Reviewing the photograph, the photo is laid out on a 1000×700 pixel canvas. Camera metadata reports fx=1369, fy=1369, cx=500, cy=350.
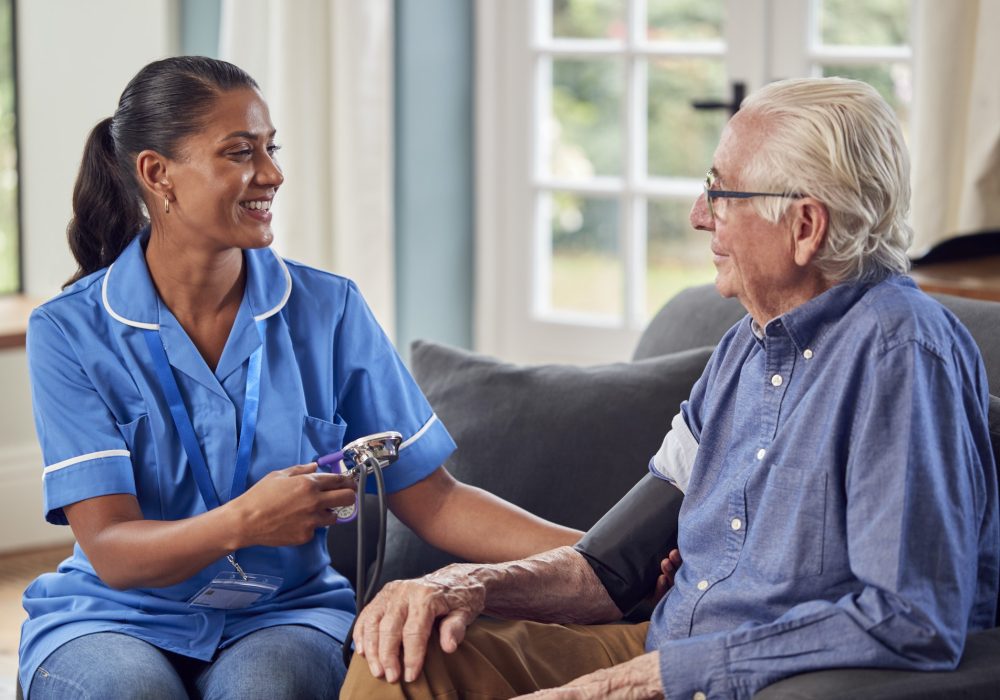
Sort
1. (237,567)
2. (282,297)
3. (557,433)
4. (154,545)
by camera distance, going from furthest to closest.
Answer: (557,433) < (282,297) < (237,567) < (154,545)

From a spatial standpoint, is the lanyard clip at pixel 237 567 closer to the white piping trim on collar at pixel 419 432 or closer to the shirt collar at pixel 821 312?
the white piping trim on collar at pixel 419 432

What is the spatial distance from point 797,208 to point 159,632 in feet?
3.30

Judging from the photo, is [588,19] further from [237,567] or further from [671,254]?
[237,567]

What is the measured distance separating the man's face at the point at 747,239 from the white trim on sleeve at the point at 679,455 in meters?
0.22

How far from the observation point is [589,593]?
184 cm

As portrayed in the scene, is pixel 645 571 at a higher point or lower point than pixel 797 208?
lower

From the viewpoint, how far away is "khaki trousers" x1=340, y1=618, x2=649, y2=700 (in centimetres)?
165

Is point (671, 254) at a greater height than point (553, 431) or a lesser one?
greater

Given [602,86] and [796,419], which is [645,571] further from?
[602,86]

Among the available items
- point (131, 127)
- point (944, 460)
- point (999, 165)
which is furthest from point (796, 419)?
point (999, 165)

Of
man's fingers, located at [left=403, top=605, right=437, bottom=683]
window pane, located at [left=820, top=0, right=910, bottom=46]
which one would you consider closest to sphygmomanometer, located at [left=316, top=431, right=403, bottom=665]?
man's fingers, located at [left=403, top=605, right=437, bottom=683]

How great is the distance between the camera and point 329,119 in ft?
13.0

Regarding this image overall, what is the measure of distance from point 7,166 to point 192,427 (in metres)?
2.49

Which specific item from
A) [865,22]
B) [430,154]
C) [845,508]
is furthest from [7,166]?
[845,508]
